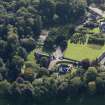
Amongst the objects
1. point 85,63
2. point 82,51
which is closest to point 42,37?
point 82,51

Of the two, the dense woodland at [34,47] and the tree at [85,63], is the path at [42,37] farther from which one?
the tree at [85,63]

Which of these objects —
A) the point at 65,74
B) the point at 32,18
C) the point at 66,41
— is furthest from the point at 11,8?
the point at 65,74

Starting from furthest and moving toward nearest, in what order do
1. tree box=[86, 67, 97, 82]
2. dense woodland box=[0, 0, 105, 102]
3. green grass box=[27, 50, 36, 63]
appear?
green grass box=[27, 50, 36, 63] < tree box=[86, 67, 97, 82] < dense woodland box=[0, 0, 105, 102]

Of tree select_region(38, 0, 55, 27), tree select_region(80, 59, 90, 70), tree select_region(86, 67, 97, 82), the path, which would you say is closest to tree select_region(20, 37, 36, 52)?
the path

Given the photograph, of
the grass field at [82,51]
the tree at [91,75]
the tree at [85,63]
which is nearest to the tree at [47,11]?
the grass field at [82,51]

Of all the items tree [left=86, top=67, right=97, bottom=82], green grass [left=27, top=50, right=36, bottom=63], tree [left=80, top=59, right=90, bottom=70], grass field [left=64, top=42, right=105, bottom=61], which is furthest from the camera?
green grass [left=27, top=50, right=36, bottom=63]

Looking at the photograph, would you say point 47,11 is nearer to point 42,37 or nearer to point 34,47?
point 42,37

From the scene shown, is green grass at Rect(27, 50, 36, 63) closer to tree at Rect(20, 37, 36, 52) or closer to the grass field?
tree at Rect(20, 37, 36, 52)
